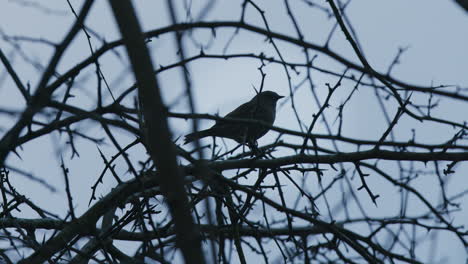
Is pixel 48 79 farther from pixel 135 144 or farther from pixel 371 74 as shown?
pixel 371 74

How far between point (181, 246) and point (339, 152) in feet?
7.80

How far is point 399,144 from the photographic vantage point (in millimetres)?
3379

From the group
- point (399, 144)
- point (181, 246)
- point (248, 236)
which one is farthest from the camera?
point (248, 236)

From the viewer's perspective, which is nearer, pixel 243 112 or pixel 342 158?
pixel 342 158

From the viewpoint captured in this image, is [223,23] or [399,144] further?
[223,23]

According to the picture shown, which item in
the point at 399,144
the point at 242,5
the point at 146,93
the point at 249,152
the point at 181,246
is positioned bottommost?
the point at 181,246

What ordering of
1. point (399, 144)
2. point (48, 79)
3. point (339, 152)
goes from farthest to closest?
point (339, 152) < point (399, 144) < point (48, 79)

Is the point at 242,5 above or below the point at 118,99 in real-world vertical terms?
above

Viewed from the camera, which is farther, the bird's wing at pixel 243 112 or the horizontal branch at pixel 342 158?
the bird's wing at pixel 243 112

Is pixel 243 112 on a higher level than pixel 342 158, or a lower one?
higher

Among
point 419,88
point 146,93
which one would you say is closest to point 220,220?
point 419,88

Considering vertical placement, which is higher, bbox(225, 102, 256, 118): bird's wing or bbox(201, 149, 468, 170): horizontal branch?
bbox(225, 102, 256, 118): bird's wing

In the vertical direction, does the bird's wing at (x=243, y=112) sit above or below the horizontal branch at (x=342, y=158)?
above

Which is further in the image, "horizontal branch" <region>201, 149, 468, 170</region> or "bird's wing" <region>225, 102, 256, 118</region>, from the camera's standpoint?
"bird's wing" <region>225, 102, 256, 118</region>
